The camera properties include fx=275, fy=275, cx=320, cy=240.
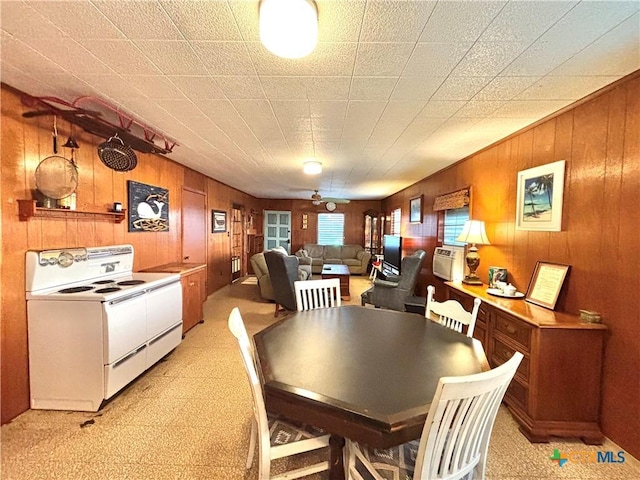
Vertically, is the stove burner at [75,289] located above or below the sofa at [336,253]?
above

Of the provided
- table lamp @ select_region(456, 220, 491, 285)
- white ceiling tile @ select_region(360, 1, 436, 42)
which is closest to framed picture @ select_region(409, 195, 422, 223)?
table lamp @ select_region(456, 220, 491, 285)

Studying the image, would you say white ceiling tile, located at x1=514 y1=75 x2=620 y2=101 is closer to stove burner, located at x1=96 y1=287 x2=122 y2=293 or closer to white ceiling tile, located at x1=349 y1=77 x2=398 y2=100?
white ceiling tile, located at x1=349 y1=77 x2=398 y2=100

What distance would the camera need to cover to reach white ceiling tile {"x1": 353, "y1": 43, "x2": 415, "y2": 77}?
1.49m

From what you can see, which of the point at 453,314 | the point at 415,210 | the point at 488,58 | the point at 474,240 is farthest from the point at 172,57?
the point at 415,210

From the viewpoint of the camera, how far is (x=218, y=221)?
5.95 meters

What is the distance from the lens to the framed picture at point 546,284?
2.15 m

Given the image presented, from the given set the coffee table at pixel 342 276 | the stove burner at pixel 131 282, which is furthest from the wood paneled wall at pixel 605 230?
the stove burner at pixel 131 282

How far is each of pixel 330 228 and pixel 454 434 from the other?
8805 mm

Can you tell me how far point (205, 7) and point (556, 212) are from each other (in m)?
2.74

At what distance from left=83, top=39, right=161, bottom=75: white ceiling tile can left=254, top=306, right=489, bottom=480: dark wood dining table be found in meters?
1.79

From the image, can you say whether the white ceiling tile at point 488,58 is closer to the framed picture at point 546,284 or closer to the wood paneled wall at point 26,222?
the framed picture at point 546,284

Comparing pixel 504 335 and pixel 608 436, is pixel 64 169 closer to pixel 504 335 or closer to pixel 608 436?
pixel 504 335

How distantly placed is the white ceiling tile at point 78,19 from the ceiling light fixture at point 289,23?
796 millimetres

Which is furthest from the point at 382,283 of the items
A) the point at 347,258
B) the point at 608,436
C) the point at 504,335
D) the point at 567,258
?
the point at 347,258
